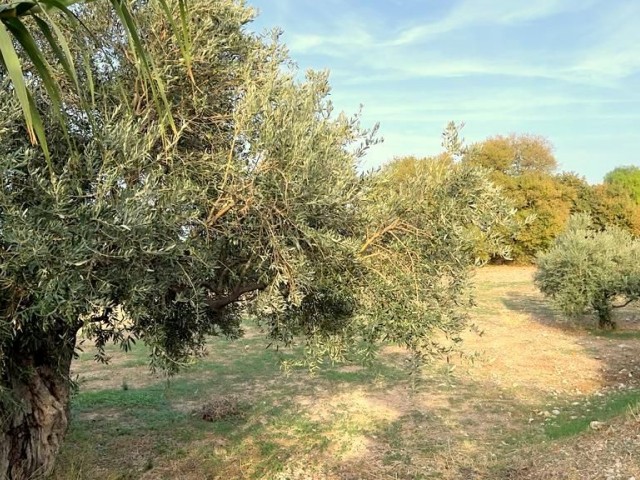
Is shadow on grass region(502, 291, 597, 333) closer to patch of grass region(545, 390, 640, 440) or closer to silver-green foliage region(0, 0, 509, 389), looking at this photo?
patch of grass region(545, 390, 640, 440)

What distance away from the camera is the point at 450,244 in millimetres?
5504

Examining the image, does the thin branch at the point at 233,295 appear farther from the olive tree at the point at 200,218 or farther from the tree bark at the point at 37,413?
the tree bark at the point at 37,413

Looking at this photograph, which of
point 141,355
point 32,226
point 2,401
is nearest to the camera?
point 32,226

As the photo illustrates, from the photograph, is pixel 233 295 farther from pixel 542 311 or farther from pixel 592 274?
pixel 542 311

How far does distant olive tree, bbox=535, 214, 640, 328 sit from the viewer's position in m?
17.8

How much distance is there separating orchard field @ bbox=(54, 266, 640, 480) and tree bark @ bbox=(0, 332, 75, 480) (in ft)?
2.08

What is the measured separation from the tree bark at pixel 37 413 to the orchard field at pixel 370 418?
634 mm

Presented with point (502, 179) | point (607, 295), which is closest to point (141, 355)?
point (607, 295)

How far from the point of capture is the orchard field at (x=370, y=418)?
26.0ft

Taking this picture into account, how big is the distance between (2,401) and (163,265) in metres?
2.45

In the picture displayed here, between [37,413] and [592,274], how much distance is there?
17.7 meters

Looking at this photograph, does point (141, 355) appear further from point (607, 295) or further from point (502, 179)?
point (502, 179)

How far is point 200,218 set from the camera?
4922mm

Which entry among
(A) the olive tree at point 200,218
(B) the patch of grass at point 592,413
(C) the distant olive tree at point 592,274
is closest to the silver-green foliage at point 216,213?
(A) the olive tree at point 200,218
